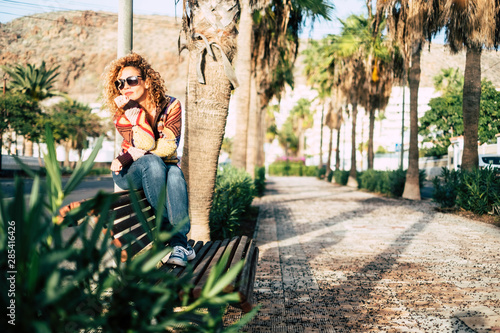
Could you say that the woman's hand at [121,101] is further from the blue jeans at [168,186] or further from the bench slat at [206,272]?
the bench slat at [206,272]

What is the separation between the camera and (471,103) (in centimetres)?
1229

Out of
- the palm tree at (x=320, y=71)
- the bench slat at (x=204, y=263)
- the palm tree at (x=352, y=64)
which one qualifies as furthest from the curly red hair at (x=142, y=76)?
the palm tree at (x=320, y=71)

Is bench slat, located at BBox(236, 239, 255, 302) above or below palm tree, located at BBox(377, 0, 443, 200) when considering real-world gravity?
below

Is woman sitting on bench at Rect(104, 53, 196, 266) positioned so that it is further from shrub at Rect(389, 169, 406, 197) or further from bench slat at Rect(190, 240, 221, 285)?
shrub at Rect(389, 169, 406, 197)

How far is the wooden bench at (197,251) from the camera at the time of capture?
187 centimetres

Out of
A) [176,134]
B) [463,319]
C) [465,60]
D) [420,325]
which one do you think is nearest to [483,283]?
[463,319]

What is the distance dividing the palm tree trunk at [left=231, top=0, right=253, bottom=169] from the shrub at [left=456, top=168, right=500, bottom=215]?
589 cm

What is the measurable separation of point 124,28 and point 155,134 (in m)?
2.13

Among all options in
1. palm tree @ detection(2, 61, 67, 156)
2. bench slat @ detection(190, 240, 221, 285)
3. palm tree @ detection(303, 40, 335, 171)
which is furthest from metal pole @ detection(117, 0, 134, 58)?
palm tree @ detection(2, 61, 67, 156)

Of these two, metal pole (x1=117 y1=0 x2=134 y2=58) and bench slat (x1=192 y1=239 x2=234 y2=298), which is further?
metal pole (x1=117 y1=0 x2=134 y2=58)

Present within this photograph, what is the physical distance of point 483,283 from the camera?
451 cm

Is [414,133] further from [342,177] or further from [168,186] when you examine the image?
[168,186]

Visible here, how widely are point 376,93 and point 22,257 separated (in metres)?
26.2

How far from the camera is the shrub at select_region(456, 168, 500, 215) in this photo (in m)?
10.0
